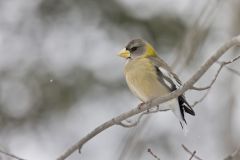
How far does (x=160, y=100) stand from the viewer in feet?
13.8

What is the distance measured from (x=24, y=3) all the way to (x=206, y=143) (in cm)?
269

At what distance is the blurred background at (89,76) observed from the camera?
28.4 ft

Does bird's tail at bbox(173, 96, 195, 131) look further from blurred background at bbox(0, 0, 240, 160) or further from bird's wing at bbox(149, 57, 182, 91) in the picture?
blurred background at bbox(0, 0, 240, 160)

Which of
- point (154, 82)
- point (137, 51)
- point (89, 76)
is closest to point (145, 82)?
point (154, 82)

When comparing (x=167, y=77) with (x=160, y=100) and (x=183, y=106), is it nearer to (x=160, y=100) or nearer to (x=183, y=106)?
(x=183, y=106)

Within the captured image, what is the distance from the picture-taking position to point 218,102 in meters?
8.96

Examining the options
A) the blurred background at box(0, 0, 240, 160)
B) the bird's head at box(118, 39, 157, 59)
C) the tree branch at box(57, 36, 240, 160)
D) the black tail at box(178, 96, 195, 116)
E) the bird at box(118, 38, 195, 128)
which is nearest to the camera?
the tree branch at box(57, 36, 240, 160)

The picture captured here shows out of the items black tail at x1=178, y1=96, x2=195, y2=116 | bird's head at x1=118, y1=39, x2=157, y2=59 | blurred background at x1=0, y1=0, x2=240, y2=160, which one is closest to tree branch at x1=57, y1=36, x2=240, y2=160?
black tail at x1=178, y1=96, x2=195, y2=116

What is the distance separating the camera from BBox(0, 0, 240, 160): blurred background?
8.66 meters

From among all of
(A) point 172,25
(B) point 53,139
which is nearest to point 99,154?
(B) point 53,139

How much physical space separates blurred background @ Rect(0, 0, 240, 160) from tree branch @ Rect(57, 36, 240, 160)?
418cm

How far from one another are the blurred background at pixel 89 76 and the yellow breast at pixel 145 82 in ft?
11.0

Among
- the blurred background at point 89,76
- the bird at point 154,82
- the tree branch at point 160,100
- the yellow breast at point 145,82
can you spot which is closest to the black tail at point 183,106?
the bird at point 154,82

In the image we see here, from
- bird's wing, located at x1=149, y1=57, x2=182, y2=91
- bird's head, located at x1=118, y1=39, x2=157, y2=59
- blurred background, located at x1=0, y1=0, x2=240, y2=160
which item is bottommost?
blurred background, located at x1=0, y1=0, x2=240, y2=160
